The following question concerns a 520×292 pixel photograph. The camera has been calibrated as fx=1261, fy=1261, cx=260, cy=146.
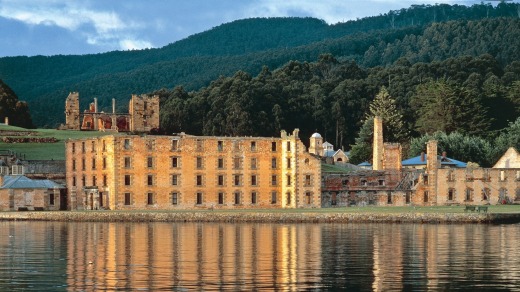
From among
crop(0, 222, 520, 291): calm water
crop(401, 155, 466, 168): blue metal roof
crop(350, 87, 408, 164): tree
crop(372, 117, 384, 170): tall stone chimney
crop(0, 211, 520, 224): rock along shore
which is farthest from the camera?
crop(350, 87, 408, 164): tree

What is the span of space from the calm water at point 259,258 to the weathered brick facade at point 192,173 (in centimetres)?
1983

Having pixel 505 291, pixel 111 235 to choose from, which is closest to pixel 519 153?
pixel 111 235

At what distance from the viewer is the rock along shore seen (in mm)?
84188

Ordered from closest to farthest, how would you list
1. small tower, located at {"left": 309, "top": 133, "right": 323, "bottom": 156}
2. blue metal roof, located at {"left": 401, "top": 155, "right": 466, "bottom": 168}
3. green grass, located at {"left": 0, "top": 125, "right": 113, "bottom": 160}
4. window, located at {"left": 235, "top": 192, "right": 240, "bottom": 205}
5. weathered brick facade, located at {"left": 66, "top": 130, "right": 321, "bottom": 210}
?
weathered brick facade, located at {"left": 66, "top": 130, "right": 321, "bottom": 210}, window, located at {"left": 235, "top": 192, "right": 240, "bottom": 205}, blue metal roof, located at {"left": 401, "top": 155, "right": 466, "bottom": 168}, green grass, located at {"left": 0, "top": 125, "right": 113, "bottom": 160}, small tower, located at {"left": 309, "top": 133, "right": 323, "bottom": 156}

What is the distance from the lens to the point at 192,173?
3952 inches

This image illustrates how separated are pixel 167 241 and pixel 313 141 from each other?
71.7 metres

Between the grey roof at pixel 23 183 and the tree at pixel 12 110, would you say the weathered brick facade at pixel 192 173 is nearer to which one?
the grey roof at pixel 23 183

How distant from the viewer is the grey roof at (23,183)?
97.8 m

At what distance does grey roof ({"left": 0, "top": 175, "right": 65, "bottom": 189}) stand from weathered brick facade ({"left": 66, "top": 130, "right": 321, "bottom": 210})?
2.63m

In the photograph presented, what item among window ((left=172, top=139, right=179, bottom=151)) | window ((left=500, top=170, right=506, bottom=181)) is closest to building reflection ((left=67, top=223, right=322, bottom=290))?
window ((left=172, top=139, right=179, bottom=151))

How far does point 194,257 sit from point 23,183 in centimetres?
4705

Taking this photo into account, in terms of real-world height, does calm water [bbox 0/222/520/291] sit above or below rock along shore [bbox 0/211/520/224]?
below

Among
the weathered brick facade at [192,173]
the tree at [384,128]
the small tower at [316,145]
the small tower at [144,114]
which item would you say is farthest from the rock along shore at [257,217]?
the small tower at [144,114]

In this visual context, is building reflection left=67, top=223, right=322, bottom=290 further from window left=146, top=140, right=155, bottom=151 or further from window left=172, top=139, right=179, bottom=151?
window left=172, top=139, right=179, bottom=151
